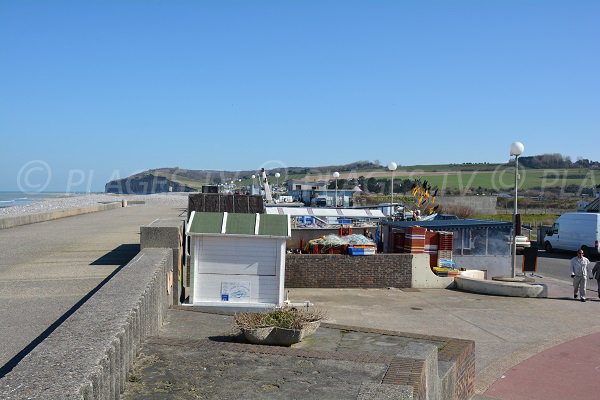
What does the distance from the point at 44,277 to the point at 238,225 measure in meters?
3.74

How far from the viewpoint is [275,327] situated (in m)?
8.27

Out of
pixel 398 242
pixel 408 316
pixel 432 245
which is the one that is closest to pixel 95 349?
pixel 408 316

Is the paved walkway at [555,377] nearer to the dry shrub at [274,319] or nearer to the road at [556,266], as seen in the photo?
the dry shrub at [274,319]

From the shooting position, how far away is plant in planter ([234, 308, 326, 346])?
8117 millimetres

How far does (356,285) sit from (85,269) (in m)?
8.38

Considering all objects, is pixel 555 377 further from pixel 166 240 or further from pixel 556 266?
pixel 556 266

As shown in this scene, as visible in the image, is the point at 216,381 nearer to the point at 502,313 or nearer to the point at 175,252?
the point at 175,252

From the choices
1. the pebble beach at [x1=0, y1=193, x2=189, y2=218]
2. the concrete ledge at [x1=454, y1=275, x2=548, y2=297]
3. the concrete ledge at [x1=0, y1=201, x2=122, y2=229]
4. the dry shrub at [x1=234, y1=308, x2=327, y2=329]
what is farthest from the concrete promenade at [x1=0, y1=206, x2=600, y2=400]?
the pebble beach at [x1=0, y1=193, x2=189, y2=218]

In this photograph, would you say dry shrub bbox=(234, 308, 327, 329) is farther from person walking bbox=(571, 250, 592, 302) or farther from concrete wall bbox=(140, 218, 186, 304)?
person walking bbox=(571, 250, 592, 302)

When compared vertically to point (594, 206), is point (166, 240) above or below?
below

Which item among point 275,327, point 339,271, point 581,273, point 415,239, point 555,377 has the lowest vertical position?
point 555,377

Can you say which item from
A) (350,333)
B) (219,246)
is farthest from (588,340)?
(219,246)

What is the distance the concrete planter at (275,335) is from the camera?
8094 mm

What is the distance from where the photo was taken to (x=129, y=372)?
6105 millimetres
